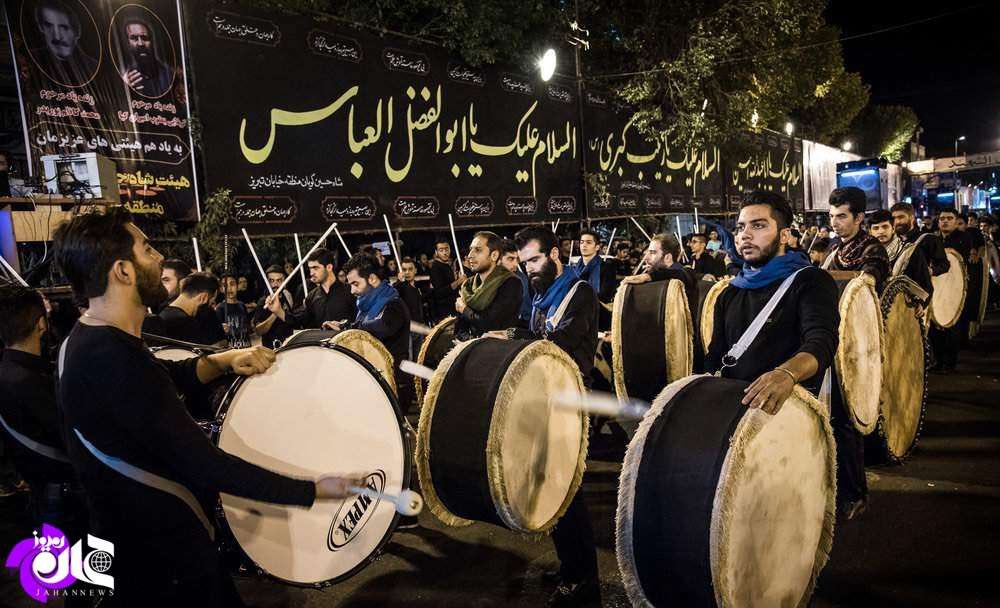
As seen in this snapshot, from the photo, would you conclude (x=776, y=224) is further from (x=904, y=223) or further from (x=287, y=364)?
(x=904, y=223)

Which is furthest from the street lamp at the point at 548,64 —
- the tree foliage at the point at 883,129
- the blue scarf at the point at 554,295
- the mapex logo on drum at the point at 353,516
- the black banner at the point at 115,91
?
the tree foliage at the point at 883,129

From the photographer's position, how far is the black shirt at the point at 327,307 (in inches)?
244

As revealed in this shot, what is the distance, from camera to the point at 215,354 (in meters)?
2.68

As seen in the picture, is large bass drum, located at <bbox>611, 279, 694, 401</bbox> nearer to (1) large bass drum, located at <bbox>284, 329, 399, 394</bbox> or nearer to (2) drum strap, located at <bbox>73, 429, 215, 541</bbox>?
(1) large bass drum, located at <bbox>284, 329, 399, 394</bbox>

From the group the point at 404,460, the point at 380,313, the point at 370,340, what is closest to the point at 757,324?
the point at 404,460

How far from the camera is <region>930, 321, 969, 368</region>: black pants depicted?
28.0ft

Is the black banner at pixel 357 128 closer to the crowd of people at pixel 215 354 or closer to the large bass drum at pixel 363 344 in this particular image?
the crowd of people at pixel 215 354

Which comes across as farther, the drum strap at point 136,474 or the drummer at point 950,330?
the drummer at point 950,330

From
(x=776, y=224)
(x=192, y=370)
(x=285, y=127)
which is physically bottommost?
(x=192, y=370)

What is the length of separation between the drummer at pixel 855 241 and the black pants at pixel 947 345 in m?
4.18

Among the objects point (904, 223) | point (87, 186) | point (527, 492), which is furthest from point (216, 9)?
point (904, 223)

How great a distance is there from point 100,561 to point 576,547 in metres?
2.27

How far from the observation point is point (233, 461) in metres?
1.93

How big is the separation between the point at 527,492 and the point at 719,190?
17922mm
